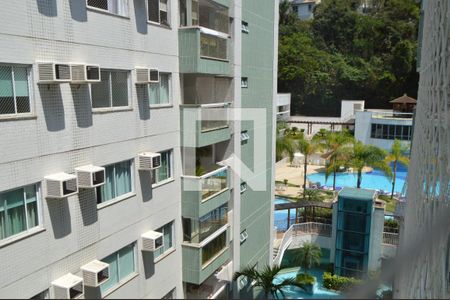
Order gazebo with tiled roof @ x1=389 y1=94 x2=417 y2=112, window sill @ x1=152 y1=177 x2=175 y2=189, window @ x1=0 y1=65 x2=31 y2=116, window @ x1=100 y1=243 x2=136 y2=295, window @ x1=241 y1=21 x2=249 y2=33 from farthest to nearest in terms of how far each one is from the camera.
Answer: gazebo with tiled roof @ x1=389 y1=94 x2=417 y2=112
window @ x1=241 y1=21 x2=249 y2=33
window sill @ x1=152 y1=177 x2=175 y2=189
window @ x1=100 y1=243 x2=136 y2=295
window @ x1=0 y1=65 x2=31 y2=116

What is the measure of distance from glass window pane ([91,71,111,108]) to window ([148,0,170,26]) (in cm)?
214

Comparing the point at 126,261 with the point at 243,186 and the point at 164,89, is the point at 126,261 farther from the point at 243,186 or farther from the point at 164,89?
the point at 243,186

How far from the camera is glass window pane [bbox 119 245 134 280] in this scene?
8852 mm

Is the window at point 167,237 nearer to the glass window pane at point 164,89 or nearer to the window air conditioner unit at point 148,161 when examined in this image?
the window air conditioner unit at point 148,161

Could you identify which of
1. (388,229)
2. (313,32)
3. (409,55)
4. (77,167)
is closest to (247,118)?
(77,167)

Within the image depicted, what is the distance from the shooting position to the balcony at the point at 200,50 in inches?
400

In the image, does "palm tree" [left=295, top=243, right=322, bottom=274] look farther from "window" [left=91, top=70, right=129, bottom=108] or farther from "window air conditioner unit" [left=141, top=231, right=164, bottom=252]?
"window" [left=91, top=70, right=129, bottom=108]

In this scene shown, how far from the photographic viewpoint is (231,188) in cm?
1331

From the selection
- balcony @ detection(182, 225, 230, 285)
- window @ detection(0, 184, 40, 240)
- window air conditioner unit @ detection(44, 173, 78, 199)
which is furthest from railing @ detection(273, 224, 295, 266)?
window @ detection(0, 184, 40, 240)

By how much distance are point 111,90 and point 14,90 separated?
2.29m

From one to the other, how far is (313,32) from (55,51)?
5977 cm

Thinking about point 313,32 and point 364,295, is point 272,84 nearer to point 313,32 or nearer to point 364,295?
point 364,295

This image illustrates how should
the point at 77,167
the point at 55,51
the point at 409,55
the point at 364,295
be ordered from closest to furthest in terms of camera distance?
the point at 364,295 < the point at 55,51 < the point at 77,167 < the point at 409,55

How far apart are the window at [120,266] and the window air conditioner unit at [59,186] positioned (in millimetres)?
2266
